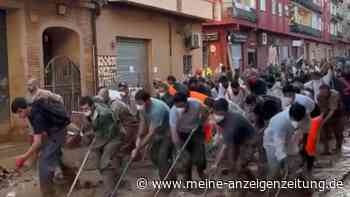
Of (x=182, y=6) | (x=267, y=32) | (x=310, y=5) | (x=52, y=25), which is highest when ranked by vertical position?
(x=310, y=5)

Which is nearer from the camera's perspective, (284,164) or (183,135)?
(284,164)

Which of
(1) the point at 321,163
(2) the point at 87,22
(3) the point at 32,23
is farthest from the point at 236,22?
Answer: (1) the point at 321,163

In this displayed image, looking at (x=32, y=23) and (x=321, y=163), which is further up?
(x=32, y=23)

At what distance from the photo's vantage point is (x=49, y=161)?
25.3 ft

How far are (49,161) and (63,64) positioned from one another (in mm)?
7376

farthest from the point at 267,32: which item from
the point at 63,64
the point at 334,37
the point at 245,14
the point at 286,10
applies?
the point at 334,37

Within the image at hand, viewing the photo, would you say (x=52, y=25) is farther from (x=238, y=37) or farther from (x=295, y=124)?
(x=238, y=37)

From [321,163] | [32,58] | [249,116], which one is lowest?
[321,163]

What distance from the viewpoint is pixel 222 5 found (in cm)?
2808

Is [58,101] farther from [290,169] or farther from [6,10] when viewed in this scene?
[6,10]

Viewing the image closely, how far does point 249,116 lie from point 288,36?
33747 millimetres

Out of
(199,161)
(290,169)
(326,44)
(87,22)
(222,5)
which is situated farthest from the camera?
(326,44)

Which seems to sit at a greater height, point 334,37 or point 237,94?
point 334,37

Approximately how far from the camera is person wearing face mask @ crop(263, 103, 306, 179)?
7.06 m
